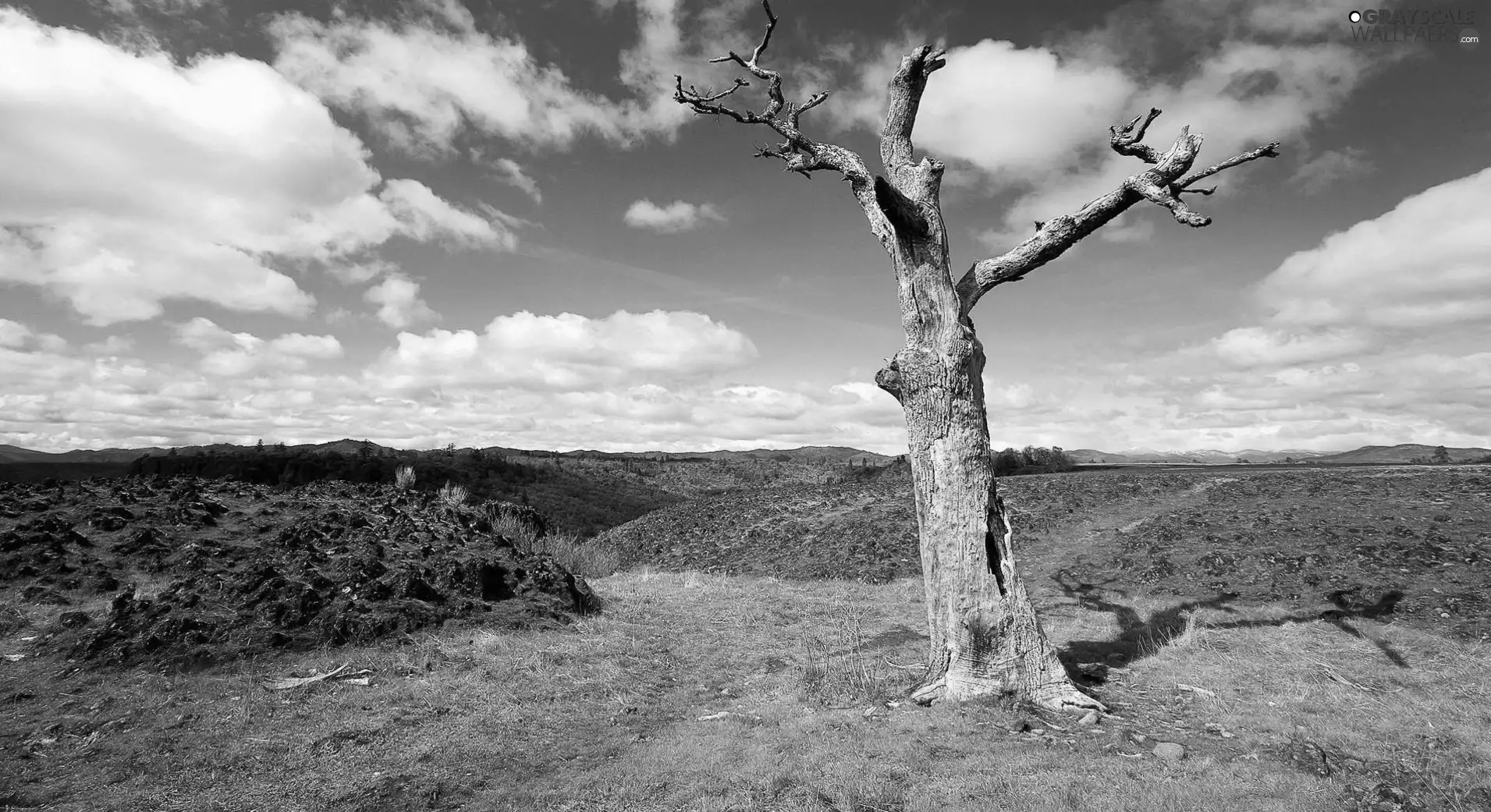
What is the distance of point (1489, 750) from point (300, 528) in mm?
16909

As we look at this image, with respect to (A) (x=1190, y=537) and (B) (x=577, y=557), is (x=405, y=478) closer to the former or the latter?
(B) (x=577, y=557)

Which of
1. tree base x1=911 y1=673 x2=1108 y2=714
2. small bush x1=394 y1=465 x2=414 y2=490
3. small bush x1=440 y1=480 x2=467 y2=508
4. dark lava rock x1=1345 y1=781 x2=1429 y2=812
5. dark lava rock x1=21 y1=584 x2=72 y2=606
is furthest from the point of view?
small bush x1=394 y1=465 x2=414 y2=490

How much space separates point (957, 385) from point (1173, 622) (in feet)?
22.1

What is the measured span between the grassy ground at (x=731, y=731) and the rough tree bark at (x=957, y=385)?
1.95 feet

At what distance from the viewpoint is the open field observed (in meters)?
4.83

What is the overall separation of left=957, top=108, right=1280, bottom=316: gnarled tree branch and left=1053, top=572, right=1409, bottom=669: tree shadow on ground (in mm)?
4911

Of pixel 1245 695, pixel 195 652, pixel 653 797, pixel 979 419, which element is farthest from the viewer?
pixel 195 652

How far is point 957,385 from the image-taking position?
7043 millimetres

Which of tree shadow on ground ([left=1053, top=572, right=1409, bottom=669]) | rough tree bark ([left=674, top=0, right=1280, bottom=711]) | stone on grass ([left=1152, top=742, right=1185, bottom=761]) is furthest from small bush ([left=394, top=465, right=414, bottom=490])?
stone on grass ([left=1152, top=742, right=1185, bottom=761])

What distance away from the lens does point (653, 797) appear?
16.3ft

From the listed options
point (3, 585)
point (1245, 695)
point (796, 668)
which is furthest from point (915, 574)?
point (3, 585)

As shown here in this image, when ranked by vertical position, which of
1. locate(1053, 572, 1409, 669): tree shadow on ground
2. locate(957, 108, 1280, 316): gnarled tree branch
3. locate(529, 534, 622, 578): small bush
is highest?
locate(957, 108, 1280, 316): gnarled tree branch

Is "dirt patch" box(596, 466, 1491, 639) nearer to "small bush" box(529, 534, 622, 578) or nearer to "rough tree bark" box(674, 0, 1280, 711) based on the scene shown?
"small bush" box(529, 534, 622, 578)

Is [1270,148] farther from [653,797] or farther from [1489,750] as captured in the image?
[653,797]
